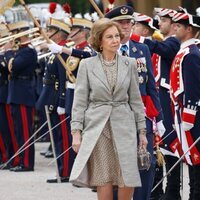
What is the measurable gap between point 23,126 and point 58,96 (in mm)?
1588

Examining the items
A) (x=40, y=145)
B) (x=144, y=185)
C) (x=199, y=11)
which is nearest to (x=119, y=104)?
(x=144, y=185)

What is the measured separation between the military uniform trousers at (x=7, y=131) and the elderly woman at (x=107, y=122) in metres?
7.14

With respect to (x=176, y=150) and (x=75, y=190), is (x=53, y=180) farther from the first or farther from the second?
(x=176, y=150)

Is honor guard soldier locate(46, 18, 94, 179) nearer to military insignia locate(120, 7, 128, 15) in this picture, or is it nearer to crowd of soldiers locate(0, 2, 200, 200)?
crowd of soldiers locate(0, 2, 200, 200)

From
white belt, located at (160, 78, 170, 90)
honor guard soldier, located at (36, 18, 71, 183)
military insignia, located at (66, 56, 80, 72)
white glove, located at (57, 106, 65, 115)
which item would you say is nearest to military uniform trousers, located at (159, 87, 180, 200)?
white belt, located at (160, 78, 170, 90)

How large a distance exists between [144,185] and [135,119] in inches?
31.3

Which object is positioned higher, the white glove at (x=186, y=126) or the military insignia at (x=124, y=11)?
the military insignia at (x=124, y=11)

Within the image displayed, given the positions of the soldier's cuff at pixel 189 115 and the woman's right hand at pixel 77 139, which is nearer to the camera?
the woman's right hand at pixel 77 139

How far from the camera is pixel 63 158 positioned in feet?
45.5

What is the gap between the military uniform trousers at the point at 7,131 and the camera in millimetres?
15727

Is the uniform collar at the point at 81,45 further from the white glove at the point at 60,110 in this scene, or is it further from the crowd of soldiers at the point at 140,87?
the white glove at the point at 60,110

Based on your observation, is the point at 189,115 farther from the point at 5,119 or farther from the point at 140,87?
the point at 5,119

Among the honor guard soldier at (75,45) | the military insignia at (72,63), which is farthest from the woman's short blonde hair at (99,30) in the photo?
the military insignia at (72,63)

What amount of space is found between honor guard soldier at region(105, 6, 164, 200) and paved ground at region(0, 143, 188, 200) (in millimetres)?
2386
